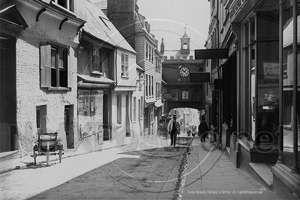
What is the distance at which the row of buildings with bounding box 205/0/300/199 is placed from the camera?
18.5 ft

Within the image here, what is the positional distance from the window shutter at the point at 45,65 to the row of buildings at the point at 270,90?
6422 millimetres

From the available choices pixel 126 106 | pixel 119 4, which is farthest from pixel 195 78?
pixel 119 4

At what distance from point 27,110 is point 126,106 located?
A: 13.9 meters

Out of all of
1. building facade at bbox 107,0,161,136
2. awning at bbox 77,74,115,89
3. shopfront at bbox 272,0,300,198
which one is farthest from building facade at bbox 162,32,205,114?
shopfront at bbox 272,0,300,198

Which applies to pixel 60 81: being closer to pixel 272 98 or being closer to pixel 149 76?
pixel 272 98

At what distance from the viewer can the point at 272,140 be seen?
322 inches

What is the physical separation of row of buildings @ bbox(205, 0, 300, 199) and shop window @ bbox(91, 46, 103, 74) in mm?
8273

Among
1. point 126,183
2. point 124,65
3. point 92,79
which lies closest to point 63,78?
point 92,79

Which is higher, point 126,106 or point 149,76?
point 149,76

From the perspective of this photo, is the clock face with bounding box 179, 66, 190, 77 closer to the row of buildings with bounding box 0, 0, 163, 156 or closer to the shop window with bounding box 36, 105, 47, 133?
the row of buildings with bounding box 0, 0, 163, 156

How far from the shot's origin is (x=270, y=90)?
8148mm

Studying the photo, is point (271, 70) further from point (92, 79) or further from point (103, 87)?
point (103, 87)

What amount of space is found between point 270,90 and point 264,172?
6.49 ft

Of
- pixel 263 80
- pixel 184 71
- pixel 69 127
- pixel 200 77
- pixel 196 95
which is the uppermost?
pixel 184 71
